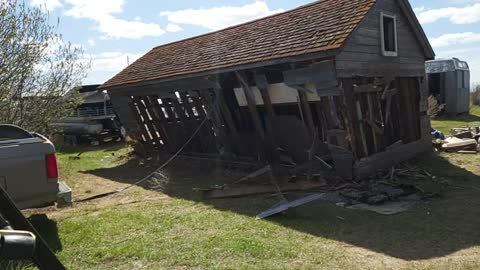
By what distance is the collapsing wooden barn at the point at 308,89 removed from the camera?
9.76 meters

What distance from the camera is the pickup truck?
5.55m

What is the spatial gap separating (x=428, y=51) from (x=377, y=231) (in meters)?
8.52

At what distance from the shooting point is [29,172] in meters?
5.74

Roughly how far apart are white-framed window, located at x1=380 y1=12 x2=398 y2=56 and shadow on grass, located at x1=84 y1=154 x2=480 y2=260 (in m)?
3.51

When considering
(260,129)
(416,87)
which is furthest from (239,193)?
(416,87)

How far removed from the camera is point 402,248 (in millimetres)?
5539

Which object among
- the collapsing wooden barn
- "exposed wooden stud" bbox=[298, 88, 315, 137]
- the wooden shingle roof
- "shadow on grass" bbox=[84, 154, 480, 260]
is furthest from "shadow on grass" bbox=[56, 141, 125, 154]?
"exposed wooden stud" bbox=[298, 88, 315, 137]

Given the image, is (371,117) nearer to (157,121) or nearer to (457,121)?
(157,121)

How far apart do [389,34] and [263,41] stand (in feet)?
11.0

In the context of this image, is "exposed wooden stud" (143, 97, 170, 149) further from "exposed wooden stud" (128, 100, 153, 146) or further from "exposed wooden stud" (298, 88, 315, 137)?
"exposed wooden stud" (298, 88, 315, 137)

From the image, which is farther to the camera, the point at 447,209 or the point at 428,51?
the point at 428,51

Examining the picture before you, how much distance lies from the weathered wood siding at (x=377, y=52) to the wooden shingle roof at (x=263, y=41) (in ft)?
1.46

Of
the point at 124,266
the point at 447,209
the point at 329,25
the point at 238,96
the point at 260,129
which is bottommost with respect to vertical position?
the point at 447,209

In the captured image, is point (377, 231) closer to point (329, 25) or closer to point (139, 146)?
point (329, 25)
